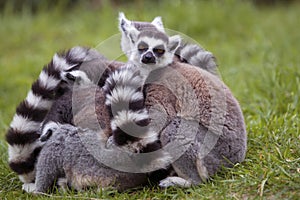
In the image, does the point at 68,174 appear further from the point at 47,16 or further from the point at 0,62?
the point at 47,16

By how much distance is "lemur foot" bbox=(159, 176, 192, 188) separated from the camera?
356cm

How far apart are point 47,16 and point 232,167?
23.2 ft

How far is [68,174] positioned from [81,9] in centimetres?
730

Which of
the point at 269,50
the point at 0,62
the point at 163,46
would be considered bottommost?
the point at 0,62

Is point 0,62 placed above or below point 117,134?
below

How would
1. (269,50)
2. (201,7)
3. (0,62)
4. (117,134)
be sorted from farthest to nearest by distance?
(201,7) → (0,62) → (269,50) → (117,134)

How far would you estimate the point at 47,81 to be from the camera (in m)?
3.87

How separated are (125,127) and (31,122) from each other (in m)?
0.92

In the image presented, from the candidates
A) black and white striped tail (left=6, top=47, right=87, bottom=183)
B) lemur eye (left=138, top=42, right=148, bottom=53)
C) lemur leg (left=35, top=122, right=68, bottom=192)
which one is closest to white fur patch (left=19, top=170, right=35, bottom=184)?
black and white striped tail (left=6, top=47, right=87, bottom=183)

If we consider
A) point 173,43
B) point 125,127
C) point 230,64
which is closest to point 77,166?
point 125,127

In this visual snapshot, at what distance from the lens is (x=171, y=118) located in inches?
144

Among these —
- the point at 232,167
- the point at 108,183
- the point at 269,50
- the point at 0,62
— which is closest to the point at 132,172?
the point at 108,183

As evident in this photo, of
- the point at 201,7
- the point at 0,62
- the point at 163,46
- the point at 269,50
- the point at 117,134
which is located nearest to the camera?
the point at 117,134

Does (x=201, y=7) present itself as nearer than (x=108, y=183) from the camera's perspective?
No
